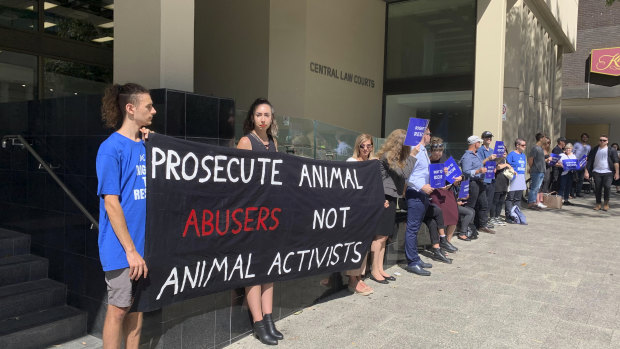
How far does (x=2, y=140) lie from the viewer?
4.96 meters

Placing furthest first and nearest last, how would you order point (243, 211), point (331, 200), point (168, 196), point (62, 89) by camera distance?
point (62, 89), point (331, 200), point (243, 211), point (168, 196)

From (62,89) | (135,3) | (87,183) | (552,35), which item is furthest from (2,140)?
(552,35)

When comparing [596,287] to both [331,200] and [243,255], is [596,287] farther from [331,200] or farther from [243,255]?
[243,255]

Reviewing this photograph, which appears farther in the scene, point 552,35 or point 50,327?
point 552,35

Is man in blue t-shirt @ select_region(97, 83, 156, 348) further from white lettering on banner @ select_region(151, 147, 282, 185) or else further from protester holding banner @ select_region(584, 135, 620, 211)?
protester holding banner @ select_region(584, 135, 620, 211)

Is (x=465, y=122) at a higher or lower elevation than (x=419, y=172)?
higher

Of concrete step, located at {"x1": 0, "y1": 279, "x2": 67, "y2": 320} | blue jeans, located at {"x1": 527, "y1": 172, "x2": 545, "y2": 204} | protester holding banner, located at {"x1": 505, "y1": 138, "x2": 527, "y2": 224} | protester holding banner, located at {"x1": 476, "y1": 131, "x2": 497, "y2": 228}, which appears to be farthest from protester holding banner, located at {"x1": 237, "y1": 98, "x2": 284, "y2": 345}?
blue jeans, located at {"x1": 527, "y1": 172, "x2": 545, "y2": 204}

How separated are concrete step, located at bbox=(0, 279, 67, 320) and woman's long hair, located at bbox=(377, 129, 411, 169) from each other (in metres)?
3.77

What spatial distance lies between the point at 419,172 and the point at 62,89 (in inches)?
282

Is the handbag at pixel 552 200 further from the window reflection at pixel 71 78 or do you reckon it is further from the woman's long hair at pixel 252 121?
the window reflection at pixel 71 78

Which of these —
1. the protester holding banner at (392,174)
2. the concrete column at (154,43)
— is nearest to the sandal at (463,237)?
the protester holding banner at (392,174)

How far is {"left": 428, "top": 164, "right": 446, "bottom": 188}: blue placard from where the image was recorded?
6469 millimetres

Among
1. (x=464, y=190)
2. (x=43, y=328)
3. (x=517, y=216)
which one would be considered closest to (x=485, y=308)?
(x=464, y=190)

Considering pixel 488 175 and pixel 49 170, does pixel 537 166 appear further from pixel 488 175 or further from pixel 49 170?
pixel 49 170
